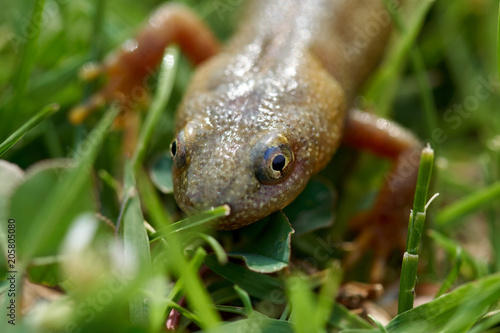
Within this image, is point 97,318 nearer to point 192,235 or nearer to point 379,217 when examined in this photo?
point 192,235

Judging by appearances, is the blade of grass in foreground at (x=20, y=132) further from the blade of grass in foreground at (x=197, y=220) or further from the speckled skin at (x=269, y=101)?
the blade of grass in foreground at (x=197, y=220)

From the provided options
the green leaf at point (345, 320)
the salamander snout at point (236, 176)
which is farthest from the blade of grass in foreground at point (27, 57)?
the green leaf at point (345, 320)

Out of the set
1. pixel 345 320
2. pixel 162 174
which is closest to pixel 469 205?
pixel 345 320

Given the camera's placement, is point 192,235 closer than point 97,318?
No

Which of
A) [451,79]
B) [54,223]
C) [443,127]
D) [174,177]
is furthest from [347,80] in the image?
[54,223]

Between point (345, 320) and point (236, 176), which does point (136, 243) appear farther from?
point (345, 320)

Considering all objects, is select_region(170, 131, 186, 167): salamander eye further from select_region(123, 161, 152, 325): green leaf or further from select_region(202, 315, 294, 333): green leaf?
select_region(202, 315, 294, 333): green leaf

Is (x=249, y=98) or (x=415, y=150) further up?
(x=249, y=98)
